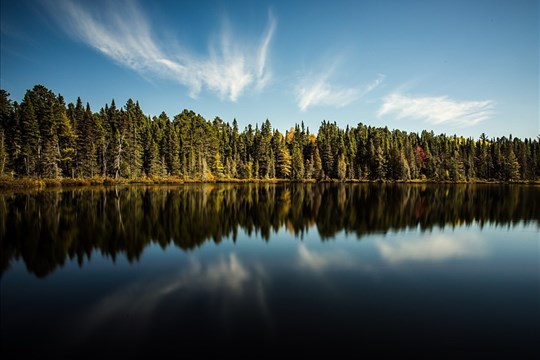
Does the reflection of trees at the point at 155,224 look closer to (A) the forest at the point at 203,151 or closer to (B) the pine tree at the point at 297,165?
(A) the forest at the point at 203,151

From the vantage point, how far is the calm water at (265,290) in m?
7.35

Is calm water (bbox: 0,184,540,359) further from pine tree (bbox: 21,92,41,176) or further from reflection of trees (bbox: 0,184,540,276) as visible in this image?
pine tree (bbox: 21,92,41,176)

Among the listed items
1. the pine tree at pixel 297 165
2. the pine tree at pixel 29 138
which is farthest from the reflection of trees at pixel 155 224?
the pine tree at pixel 297 165

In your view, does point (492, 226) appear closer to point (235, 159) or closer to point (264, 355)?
point (264, 355)

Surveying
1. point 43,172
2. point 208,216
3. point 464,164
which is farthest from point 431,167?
point 43,172

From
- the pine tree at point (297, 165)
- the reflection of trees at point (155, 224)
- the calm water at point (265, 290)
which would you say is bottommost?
the calm water at point (265, 290)

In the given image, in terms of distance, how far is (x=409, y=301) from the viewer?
31.9 ft

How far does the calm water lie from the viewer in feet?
24.1

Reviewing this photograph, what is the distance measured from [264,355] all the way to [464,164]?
14303 centimetres

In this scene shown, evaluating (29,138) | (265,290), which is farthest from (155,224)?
(29,138)

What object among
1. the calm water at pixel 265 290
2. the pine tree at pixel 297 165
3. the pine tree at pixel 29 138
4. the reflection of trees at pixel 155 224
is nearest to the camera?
the calm water at pixel 265 290

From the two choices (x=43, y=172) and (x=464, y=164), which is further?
(x=464, y=164)

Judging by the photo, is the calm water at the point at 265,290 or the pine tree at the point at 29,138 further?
the pine tree at the point at 29,138

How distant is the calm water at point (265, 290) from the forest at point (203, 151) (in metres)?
53.0
